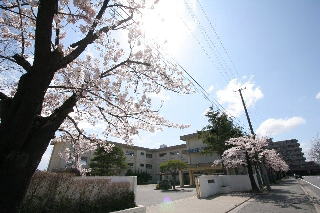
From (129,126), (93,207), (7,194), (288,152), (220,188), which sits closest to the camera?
(7,194)

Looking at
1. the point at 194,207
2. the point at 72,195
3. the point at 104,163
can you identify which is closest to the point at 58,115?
the point at 72,195

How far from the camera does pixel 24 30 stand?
6.59 meters

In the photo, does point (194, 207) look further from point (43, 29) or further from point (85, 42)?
point (43, 29)

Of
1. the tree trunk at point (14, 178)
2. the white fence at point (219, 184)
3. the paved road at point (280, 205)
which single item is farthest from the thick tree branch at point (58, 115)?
the white fence at point (219, 184)

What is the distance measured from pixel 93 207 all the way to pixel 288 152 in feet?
438

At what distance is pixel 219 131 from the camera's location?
2783 centimetres

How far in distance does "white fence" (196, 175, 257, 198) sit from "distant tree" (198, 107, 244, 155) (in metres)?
3.95

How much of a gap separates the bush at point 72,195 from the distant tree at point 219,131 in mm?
18778

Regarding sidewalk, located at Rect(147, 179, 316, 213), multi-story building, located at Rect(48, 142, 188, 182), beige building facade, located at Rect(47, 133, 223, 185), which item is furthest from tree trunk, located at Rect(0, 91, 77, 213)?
multi-story building, located at Rect(48, 142, 188, 182)

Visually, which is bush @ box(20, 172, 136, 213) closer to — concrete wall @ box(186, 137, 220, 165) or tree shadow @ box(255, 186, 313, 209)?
tree shadow @ box(255, 186, 313, 209)

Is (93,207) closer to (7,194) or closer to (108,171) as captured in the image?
(7,194)

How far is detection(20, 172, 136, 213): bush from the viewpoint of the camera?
7173 mm

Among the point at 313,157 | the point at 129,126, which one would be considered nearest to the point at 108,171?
the point at 129,126

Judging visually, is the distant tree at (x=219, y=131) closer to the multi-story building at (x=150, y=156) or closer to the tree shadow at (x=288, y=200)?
the tree shadow at (x=288, y=200)
